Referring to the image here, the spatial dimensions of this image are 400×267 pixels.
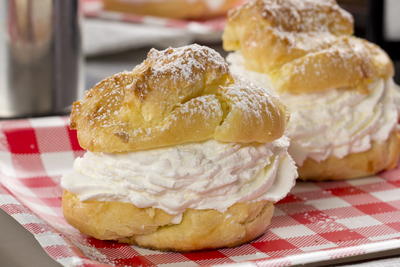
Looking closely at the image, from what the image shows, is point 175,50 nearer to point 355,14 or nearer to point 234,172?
point 234,172

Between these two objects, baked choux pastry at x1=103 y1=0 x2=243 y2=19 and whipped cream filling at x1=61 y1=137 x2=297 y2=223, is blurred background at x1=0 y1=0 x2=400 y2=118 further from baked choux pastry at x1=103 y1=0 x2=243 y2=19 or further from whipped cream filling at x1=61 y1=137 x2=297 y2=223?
whipped cream filling at x1=61 y1=137 x2=297 y2=223

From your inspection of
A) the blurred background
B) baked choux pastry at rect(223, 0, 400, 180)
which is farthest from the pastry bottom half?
the blurred background

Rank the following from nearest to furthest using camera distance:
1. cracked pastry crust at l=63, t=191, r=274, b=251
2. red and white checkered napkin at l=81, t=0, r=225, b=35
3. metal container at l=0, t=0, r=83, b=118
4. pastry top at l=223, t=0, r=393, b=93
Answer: cracked pastry crust at l=63, t=191, r=274, b=251, pastry top at l=223, t=0, r=393, b=93, metal container at l=0, t=0, r=83, b=118, red and white checkered napkin at l=81, t=0, r=225, b=35

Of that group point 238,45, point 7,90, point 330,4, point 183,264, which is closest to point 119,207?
point 183,264

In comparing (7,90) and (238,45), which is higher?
(238,45)

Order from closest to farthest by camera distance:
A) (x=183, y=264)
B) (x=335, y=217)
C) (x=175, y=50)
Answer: (x=183, y=264), (x=175, y=50), (x=335, y=217)

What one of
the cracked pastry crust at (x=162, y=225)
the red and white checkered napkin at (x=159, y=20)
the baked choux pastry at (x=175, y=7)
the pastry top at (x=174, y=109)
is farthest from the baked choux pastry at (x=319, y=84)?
the baked choux pastry at (x=175, y=7)
